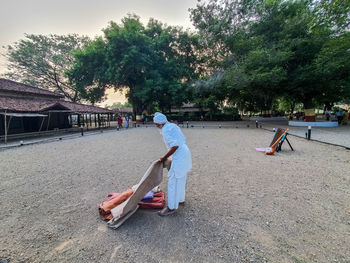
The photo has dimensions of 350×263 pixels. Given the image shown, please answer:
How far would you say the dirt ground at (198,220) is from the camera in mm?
1912

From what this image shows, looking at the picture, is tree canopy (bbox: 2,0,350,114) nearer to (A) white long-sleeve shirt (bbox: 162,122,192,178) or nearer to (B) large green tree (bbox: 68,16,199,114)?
(B) large green tree (bbox: 68,16,199,114)

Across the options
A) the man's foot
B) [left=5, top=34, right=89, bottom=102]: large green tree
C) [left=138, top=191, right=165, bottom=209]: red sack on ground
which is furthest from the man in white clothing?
[left=5, top=34, right=89, bottom=102]: large green tree

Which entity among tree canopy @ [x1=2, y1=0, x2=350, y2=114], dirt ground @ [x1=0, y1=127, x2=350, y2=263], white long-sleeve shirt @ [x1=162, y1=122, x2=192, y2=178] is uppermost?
tree canopy @ [x1=2, y1=0, x2=350, y2=114]

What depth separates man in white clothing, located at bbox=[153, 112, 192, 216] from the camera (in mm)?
2428

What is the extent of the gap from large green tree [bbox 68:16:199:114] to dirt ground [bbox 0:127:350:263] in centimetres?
2016

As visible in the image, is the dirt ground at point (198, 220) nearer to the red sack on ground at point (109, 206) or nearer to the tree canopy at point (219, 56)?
the red sack on ground at point (109, 206)

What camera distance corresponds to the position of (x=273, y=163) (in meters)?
5.26

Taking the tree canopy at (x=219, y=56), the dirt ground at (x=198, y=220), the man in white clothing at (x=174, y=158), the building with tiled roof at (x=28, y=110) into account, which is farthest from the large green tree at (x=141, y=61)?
the man in white clothing at (x=174, y=158)

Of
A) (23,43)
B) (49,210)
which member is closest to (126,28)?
(23,43)

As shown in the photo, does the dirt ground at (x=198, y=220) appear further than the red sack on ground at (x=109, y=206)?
No

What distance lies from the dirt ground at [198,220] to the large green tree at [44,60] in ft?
85.5

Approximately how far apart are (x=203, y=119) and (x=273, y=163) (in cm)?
2860

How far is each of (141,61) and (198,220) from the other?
918 inches

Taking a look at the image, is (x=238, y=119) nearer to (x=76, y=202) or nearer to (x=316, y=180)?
(x=316, y=180)
